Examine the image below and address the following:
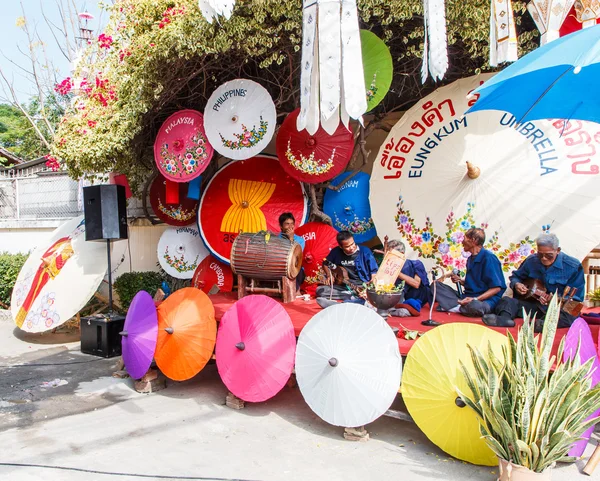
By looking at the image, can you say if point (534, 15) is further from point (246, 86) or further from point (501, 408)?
point (501, 408)

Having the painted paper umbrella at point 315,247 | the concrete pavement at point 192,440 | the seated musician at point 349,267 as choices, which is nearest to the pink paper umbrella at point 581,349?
the concrete pavement at point 192,440

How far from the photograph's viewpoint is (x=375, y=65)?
18.6 feet

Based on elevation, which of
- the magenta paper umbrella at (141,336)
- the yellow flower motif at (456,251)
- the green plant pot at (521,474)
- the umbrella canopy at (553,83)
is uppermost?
the umbrella canopy at (553,83)

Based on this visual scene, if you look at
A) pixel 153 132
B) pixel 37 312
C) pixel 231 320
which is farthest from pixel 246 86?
pixel 37 312

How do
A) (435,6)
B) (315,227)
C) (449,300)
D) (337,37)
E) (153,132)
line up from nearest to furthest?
(337,37)
(435,6)
(449,300)
(315,227)
(153,132)

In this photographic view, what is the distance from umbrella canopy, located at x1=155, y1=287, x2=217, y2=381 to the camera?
4949 mm

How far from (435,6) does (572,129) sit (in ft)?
6.28

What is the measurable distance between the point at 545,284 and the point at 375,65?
2727 millimetres

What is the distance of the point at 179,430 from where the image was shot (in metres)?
4.29

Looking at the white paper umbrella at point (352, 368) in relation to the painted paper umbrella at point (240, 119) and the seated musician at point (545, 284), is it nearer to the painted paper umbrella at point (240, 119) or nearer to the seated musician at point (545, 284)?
the seated musician at point (545, 284)

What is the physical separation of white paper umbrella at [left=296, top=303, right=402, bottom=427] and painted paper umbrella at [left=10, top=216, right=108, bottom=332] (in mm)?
3941

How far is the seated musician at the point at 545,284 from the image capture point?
440 centimetres

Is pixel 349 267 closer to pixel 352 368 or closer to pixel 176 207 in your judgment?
pixel 352 368

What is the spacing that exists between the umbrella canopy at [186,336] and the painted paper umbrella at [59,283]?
2.28 m
